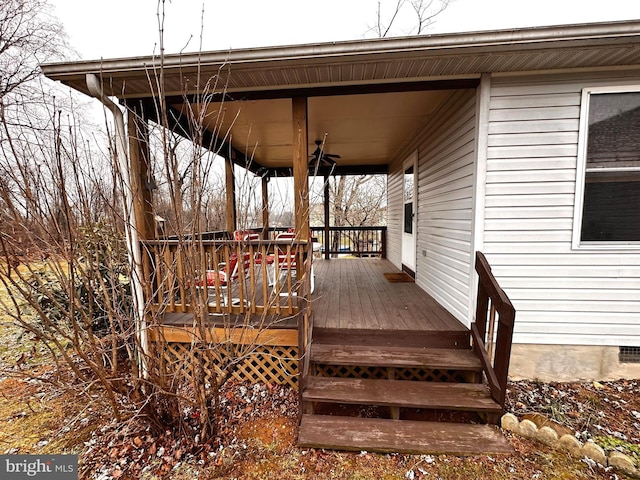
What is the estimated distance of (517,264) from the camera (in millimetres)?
2811

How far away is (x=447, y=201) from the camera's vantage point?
3.49 meters

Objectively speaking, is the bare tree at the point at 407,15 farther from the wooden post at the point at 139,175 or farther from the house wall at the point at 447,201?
the wooden post at the point at 139,175

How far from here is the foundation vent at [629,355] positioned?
2785 mm

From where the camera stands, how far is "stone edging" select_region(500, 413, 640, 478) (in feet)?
6.36

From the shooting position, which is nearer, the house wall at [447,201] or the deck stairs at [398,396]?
the deck stairs at [398,396]

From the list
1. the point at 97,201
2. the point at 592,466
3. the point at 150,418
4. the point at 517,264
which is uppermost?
the point at 97,201

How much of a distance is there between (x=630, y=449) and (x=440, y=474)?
1.54 metres

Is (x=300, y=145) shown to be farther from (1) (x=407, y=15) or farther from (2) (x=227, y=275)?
(1) (x=407, y=15)

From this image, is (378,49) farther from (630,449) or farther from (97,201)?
(630,449)

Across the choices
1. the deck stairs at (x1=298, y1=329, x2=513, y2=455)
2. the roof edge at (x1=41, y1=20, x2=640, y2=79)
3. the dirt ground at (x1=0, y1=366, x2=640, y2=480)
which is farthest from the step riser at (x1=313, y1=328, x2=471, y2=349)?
the roof edge at (x1=41, y1=20, x2=640, y2=79)

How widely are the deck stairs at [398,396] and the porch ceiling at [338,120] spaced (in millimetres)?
2137

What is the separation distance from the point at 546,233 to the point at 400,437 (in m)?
2.38

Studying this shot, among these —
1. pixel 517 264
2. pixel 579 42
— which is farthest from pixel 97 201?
pixel 579 42

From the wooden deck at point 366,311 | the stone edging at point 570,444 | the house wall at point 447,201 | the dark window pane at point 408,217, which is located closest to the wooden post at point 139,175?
the wooden deck at point 366,311
